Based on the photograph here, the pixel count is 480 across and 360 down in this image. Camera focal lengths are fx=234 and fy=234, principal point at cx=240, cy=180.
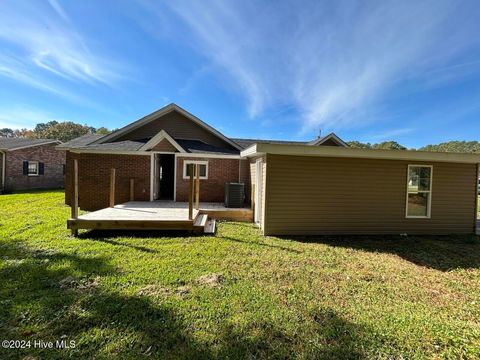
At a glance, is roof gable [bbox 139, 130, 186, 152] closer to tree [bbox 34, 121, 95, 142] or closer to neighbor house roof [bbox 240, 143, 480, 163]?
neighbor house roof [bbox 240, 143, 480, 163]

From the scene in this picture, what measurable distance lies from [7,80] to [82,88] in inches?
141

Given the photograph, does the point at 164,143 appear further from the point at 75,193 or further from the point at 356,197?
the point at 356,197

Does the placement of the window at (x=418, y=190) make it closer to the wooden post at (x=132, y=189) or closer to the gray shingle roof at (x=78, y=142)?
the wooden post at (x=132, y=189)

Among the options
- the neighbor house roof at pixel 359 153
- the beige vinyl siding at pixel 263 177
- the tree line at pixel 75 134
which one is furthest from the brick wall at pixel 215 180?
the tree line at pixel 75 134

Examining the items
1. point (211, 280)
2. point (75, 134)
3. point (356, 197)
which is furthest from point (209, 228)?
point (75, 134)

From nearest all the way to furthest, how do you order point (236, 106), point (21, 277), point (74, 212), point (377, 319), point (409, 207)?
point (377, 319), point (21, 277), point (74, 212), point (409, 207), point (236, 106)

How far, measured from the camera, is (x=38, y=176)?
63.7ft

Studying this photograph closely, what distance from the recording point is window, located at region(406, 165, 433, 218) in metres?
7.67

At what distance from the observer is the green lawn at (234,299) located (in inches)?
98.6

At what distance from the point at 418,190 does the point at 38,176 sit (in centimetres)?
2549

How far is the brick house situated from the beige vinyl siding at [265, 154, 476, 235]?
3947 millimetres

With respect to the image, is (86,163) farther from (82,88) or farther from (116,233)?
(82,88)

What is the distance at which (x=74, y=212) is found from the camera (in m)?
6.30

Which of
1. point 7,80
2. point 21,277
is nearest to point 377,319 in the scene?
point 21,277
